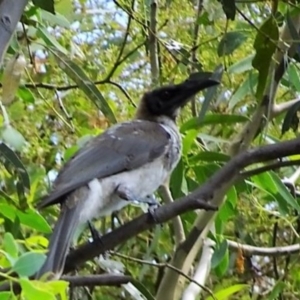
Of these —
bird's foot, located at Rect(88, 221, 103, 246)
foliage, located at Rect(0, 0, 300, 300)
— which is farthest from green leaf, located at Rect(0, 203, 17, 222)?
bird's foot, located at Rect(88, 221, 103, 246)

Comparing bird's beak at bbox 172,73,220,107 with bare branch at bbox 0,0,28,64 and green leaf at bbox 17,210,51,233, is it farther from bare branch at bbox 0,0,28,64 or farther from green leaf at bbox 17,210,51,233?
bare branch at bbox 0,0,28,64

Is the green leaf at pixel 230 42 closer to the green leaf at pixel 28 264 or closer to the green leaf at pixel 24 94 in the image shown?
the green leaf at pixel 24 94

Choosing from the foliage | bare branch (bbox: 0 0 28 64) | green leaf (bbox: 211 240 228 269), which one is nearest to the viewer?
bare branch (bbox: 0 0 28 64)

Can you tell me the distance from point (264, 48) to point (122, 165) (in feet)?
1.46

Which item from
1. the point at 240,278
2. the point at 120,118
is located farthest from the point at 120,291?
the point at 120,118

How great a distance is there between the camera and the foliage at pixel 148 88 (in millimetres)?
1363

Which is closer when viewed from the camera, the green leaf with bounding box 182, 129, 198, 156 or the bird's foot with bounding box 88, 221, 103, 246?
the bird's foot with bounding box 88, 221, 103, 246

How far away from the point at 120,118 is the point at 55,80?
17 cm

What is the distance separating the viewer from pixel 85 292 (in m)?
1.71

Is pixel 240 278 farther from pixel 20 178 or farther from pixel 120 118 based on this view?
pixel 20 178

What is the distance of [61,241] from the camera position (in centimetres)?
123

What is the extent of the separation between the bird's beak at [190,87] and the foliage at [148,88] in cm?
3

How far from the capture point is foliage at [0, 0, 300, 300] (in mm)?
1363

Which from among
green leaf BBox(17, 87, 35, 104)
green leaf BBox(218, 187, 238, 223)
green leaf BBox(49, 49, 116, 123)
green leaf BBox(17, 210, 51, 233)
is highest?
green leaf BBox(49, 49, 116, 123)
